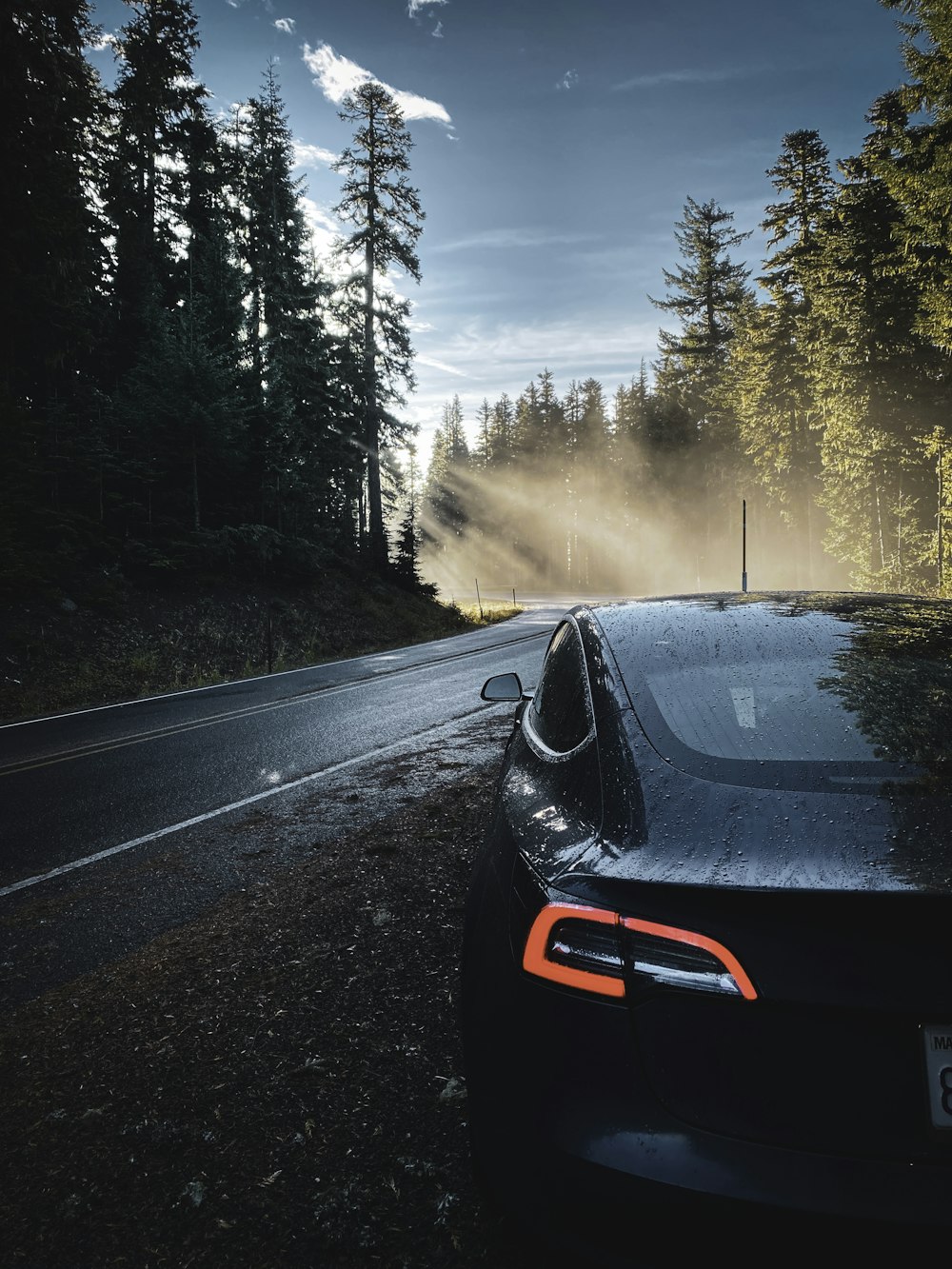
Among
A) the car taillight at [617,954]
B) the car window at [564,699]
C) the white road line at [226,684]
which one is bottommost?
the white road line at [226,684]

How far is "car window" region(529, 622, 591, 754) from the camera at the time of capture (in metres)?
2.25

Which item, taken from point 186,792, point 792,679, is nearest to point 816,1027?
point 792,679

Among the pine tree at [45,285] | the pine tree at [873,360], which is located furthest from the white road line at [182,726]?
the pine tree at [873,360]

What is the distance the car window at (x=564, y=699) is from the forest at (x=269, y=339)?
14380 millimetres

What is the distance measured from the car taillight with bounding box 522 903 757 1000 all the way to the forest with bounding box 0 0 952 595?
15645 mm

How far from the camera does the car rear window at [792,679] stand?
6.10ft

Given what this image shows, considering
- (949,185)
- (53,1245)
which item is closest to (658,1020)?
(53,1245)

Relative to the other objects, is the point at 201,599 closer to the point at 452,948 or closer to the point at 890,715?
the point at 452,948

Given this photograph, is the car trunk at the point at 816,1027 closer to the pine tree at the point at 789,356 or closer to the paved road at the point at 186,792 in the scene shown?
the paved road at the point at 186,792

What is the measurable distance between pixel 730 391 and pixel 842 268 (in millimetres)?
19523

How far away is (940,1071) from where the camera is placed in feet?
4.01

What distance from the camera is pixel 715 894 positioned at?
135 cm

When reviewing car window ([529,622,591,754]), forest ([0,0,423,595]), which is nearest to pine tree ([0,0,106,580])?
forest ([0,0,423,595])

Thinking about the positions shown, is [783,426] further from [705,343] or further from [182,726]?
[182,726]
